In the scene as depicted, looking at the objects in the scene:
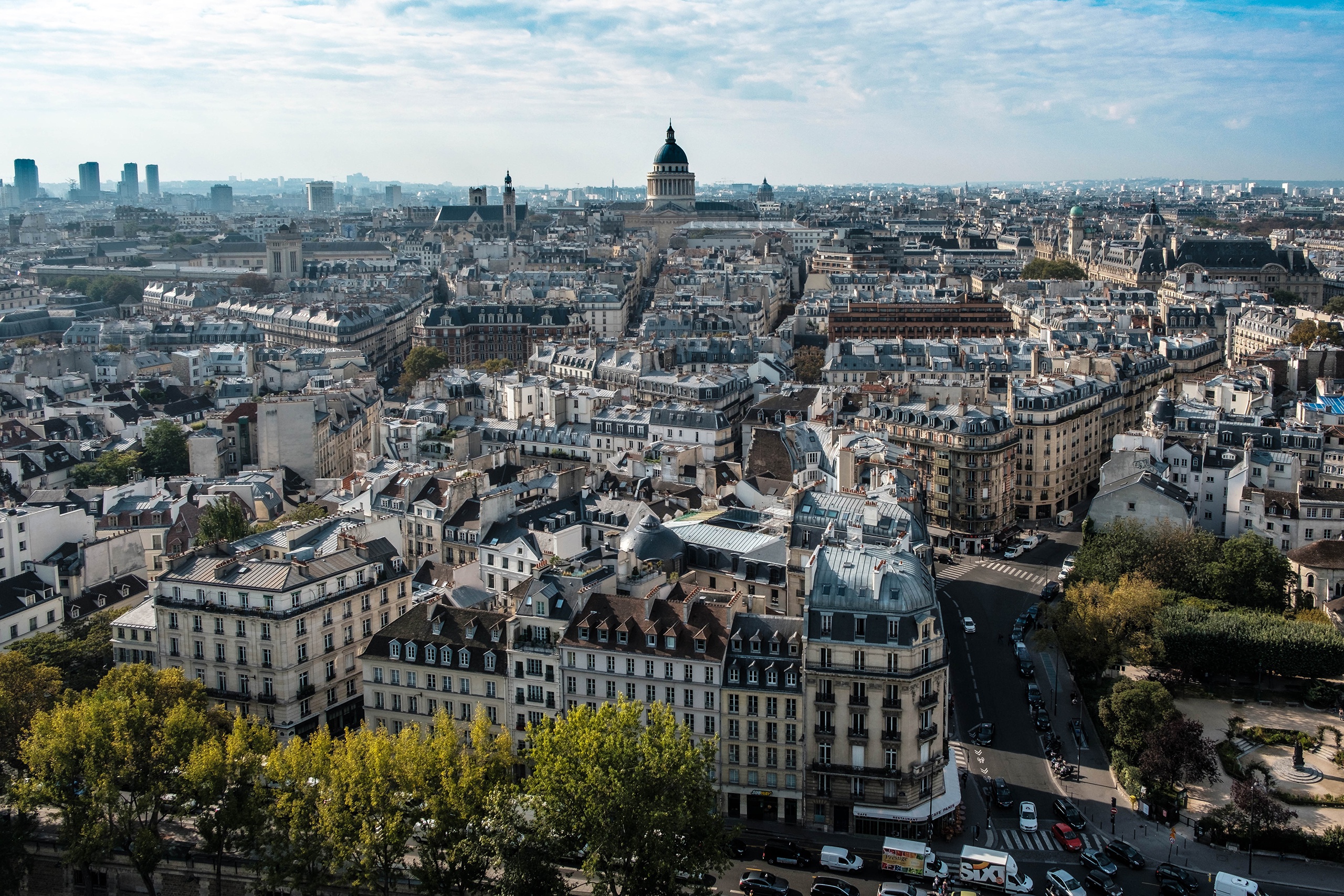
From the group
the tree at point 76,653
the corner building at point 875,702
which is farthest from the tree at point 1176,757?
the tree at point 76,653

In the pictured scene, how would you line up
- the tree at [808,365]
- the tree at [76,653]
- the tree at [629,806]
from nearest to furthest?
the tree at [629,806]
the tree at [76,653]
the tree at [808,365]

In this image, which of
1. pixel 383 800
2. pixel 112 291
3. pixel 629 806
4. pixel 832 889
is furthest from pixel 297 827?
pixel 112 291

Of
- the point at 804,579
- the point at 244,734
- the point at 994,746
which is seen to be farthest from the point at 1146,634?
the point at 244,734

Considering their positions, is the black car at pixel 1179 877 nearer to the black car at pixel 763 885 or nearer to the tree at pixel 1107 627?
the black car at pixel 763 885

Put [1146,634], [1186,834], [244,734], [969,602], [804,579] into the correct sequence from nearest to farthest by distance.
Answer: [244,734] < [1186,834] < [804,579] < [1146,634] < [969,602]

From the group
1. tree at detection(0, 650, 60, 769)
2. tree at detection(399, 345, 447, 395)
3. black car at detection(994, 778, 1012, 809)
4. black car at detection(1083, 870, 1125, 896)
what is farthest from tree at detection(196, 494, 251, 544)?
tree at detection(399, 345, 447, 395)

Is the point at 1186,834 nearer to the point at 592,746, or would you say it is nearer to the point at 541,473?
the point at 592,746
